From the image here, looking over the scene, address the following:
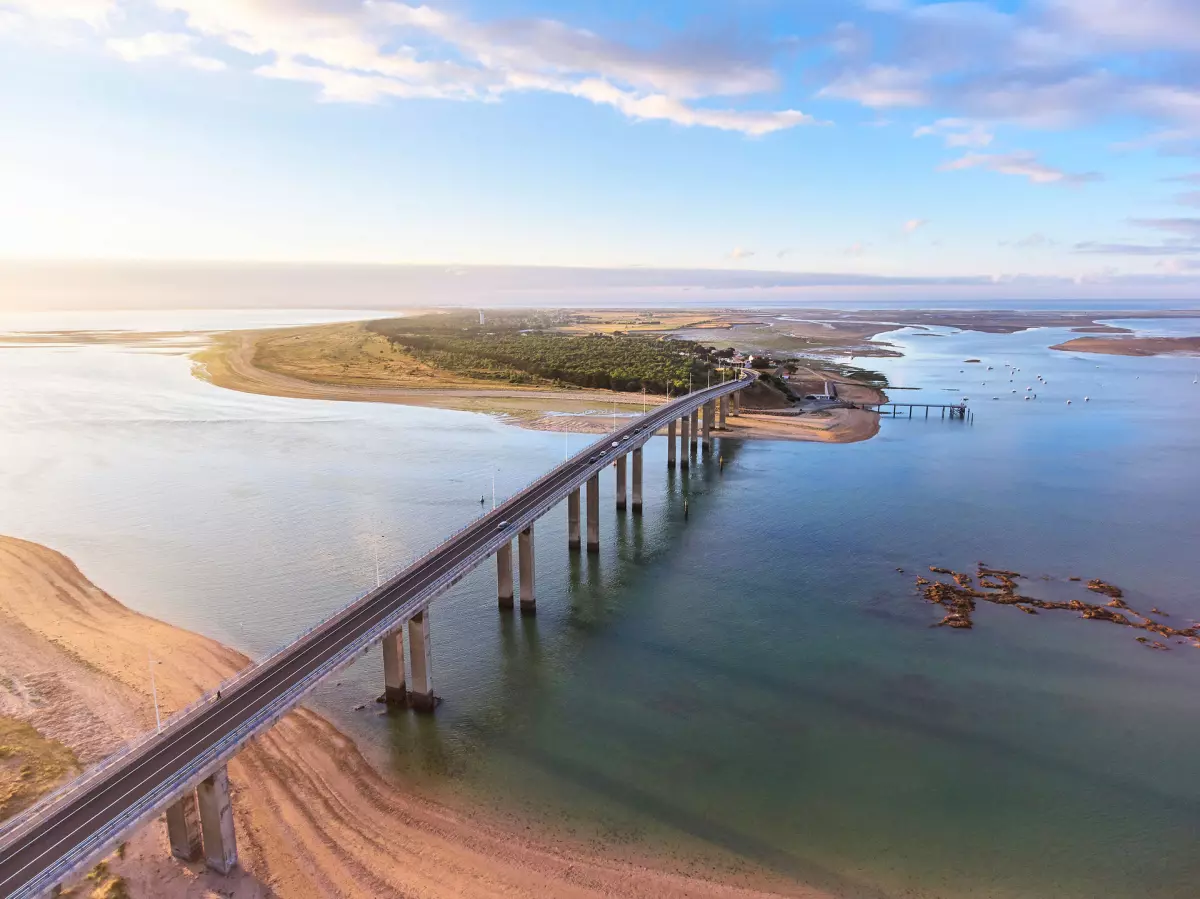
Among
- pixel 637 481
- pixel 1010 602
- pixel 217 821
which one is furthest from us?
pixel 637 481

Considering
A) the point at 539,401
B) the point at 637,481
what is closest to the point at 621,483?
the point at 637,481

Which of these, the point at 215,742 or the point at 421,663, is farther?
the point at 421,663

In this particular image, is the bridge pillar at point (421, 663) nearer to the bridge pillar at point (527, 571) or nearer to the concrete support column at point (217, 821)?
the concrete support column at point (217, 821)

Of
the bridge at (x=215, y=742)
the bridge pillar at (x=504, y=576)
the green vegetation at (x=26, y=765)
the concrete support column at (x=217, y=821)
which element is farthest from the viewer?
the bridge pillar at (x=504, y=576)

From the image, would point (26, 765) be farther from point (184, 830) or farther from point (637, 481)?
point (637, 481)

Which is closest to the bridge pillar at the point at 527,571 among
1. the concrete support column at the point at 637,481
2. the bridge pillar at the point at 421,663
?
the bridge pillar at the point at 421,663

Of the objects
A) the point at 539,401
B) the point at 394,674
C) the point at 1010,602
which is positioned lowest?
the point at 1010,602

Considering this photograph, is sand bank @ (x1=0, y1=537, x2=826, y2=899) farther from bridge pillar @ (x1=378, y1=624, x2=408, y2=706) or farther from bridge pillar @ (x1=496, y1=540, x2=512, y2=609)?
bridge pillar @ (x1=496, y1=540, x2=512, y2=609)

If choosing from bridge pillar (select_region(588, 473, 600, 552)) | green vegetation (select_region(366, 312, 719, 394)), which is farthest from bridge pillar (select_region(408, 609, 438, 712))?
green vegetation (select_region(366, 312, 719, 394))
